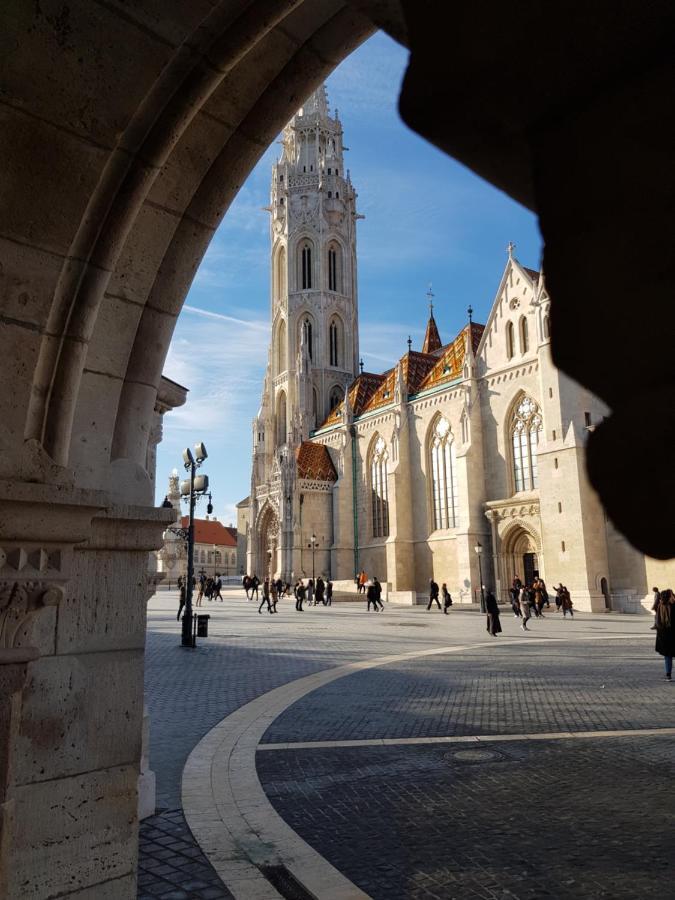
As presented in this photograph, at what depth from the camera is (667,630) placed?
10.9 m

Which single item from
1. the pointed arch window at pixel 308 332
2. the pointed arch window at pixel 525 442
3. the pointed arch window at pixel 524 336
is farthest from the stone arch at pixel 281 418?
the pointed arch window at pixel 524 336

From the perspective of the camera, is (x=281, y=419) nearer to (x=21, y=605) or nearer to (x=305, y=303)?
(x=305, y=303)

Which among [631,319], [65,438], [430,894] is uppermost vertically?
[65,438]

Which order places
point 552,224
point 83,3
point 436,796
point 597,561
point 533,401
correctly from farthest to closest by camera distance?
point 533,401
point 597,561
point 436,796
point 83,3
point 552,224

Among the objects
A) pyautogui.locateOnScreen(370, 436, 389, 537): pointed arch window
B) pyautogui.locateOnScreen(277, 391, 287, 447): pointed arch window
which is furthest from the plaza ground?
pyautogui.locateOnScreen(277, 391, 287, 447): pointed arch window

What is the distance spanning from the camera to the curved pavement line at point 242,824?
3.96 m

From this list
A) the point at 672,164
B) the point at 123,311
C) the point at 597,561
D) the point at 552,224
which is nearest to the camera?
Result: the point at 672,164

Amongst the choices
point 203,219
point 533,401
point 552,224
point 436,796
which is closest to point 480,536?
point 533,401

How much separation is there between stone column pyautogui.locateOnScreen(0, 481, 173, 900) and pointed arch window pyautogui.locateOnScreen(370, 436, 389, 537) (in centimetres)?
4135

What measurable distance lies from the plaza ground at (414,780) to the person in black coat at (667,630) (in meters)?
0.51

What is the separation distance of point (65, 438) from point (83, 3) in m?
1.71

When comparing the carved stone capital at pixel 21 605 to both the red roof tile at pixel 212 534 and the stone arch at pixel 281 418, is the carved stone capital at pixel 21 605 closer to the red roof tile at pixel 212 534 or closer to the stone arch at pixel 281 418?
the stone arch at pixel 281 418

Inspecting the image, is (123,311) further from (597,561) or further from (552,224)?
(597,561)

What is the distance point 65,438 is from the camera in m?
3.04
